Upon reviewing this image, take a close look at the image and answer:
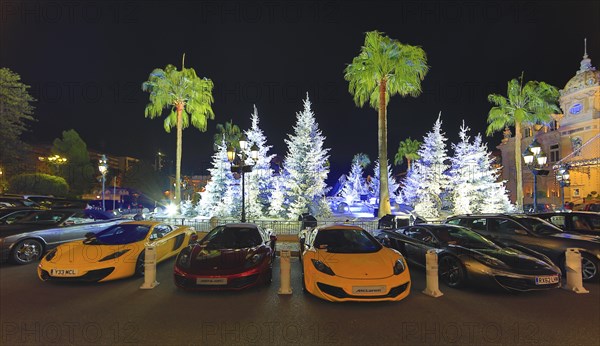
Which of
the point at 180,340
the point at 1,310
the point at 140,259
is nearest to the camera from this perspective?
the point at 180,340

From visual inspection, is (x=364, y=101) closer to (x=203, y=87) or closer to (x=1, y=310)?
(x=203, y=87)

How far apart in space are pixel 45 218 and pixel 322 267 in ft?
29.3

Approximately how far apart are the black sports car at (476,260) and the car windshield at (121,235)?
6.93 meters

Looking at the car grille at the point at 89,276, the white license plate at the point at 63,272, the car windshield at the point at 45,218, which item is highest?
the car windshield at the point at 45,218

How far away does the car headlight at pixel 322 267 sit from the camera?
5356 millimetres

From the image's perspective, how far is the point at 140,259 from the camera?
23.0ft

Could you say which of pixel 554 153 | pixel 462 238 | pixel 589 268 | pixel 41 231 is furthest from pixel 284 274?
pixel 554 153

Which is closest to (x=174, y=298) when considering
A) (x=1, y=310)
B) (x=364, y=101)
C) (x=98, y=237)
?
(x=1, y=310)

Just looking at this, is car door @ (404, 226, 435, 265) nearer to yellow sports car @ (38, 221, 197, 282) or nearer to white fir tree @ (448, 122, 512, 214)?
yellow sports car @ (38, 221, 197, 282)

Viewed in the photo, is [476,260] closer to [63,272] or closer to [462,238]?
[462,238]

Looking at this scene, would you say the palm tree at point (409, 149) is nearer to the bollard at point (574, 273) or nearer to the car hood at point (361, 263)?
the bollard at point (574, 273)

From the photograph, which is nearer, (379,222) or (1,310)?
(1,310)

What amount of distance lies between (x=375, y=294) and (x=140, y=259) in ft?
17.8

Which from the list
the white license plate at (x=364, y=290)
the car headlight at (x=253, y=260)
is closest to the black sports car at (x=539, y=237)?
the white license plate at (x=364, y=290)
